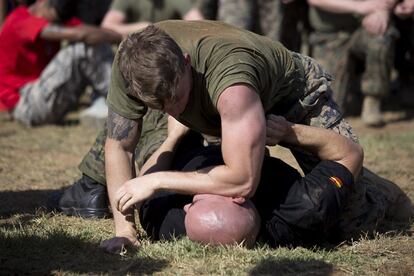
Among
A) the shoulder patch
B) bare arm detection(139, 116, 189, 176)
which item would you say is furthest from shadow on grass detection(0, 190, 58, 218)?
the shoulder patch

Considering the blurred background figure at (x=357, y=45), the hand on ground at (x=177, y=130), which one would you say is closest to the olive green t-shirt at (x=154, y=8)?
the blurred background figure at (x=357, y=45)

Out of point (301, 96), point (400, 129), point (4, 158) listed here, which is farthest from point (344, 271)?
point (400, 129)

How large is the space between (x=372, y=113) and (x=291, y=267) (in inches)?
164

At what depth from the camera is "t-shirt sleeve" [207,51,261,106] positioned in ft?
10.1

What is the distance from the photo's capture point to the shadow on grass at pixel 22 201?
4.28m

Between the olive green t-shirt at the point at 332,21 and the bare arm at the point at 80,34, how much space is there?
196cm

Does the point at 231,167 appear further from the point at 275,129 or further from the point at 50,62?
the point at 50,62

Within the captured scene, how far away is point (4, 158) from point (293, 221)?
312cm

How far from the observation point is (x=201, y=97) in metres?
3.25

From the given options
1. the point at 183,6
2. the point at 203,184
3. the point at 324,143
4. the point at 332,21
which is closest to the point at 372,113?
the point at 332,21

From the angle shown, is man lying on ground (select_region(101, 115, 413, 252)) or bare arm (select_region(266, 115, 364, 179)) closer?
man lying on ground (select_region(101, 115, 413, 252))

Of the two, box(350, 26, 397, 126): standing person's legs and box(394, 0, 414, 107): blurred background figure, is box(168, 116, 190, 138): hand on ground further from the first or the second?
box(394, 0, 414, 107): blurred background figure

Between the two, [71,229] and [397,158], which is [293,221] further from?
[397,158]

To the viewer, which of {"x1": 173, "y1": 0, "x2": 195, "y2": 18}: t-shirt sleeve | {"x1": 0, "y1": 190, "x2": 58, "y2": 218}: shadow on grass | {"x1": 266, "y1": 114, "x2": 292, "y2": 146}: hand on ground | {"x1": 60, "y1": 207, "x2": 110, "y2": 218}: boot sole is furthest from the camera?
{"x1": 173, "y1": 0, "x2": 195, "y2": 18}: t-shirt sleeve
